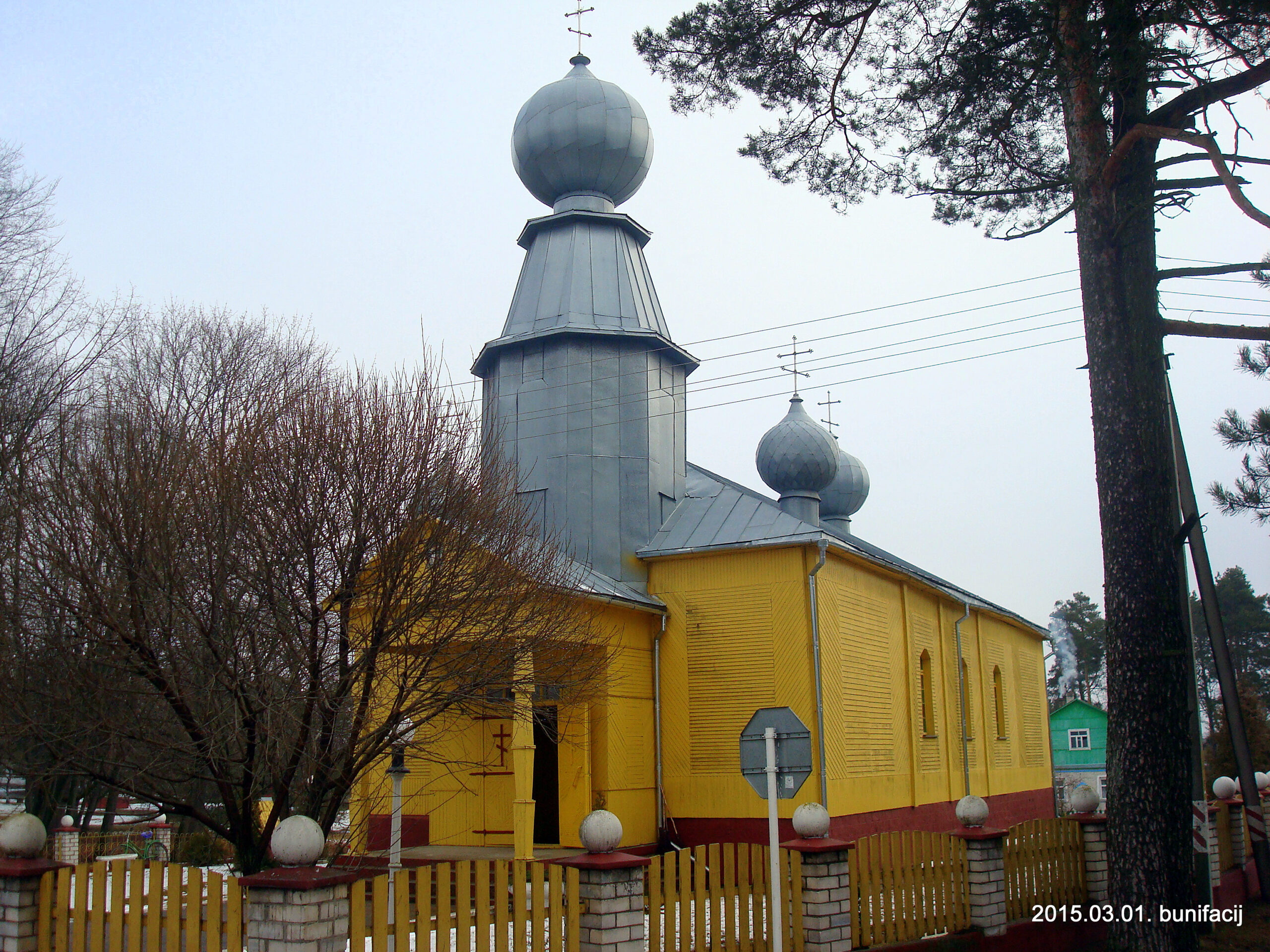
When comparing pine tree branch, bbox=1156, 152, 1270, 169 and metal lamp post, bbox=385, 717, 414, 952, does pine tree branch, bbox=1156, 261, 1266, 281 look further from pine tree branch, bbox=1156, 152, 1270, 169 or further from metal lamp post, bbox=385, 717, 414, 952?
metal lamp post, bbox=385, 717, 414, 952

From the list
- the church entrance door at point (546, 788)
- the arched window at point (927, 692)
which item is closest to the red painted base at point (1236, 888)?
the arched window at point (927, 692)

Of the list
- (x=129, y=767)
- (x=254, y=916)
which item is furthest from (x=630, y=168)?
(x=254, y=916)

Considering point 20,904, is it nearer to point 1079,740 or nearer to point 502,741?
point 502,741

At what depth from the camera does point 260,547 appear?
874 centimetres

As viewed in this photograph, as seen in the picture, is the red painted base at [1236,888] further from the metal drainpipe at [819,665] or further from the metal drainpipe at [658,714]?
the metal drainpipe at [658,714]

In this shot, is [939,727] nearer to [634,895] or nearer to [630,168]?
[630,168]

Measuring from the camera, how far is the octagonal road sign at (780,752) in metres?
7.48

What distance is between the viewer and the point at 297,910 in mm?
6129

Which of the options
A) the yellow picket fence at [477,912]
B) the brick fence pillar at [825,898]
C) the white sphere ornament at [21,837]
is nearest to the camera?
the yellow picket fence at [477,912]

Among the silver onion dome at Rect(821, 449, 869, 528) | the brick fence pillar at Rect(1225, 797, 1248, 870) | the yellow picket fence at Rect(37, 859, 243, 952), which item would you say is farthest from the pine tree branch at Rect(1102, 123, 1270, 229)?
the silver onion dome at Rect(821, 449, 869, 528)

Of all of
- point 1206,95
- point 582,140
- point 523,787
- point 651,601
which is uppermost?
point 582,140

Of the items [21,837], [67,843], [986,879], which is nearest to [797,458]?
[986,879]

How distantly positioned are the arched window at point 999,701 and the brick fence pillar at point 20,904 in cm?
1934

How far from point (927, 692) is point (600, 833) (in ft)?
43.0
